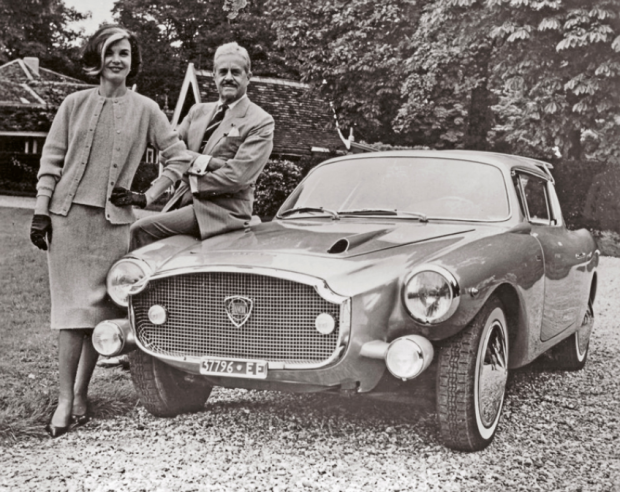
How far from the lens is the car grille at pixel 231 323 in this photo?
368 centimetres

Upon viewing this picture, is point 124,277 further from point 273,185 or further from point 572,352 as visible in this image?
point 273,185

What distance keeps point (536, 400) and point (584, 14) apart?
11282mm

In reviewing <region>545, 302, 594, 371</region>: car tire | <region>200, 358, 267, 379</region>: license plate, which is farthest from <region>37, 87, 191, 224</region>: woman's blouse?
<region>545, 302, 594, 371</region>: car tire

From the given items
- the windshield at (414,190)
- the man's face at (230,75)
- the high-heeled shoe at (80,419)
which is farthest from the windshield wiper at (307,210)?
the high-heeled shoe at (80,419)

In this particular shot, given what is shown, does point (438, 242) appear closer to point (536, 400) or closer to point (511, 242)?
point (511, 242)

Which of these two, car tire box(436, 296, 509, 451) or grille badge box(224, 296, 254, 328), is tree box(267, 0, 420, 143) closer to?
car tire box(436, 296, 509, 451)

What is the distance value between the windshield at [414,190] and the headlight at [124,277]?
4.28 ft

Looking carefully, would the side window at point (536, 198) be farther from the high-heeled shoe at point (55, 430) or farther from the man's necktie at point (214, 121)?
the high-heeled shoe at point (55, 430)

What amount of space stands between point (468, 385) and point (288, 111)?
88.3ft

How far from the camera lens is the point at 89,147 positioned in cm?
Answer: 416

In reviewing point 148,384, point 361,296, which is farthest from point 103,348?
point 361,296

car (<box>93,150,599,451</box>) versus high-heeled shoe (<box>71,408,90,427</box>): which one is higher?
car (<box>93,150,599,451</box>)

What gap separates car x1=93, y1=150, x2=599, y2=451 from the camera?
3.61 meters

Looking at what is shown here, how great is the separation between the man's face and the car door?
6.26 feet
